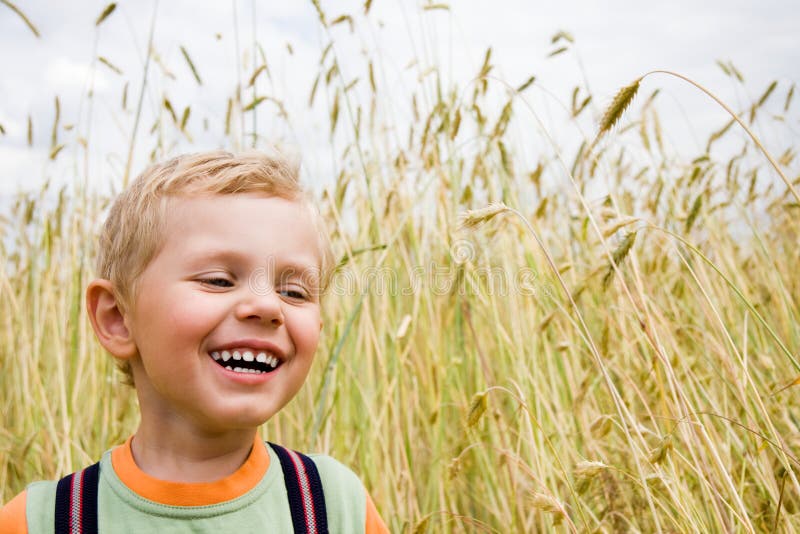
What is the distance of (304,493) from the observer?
908 mm

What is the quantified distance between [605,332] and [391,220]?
2.41ft

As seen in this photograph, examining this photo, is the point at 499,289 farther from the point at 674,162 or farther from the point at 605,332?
the point at 674,162

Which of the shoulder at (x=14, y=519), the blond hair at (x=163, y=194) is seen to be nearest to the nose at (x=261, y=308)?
the blond hair at (x=163, y=194)

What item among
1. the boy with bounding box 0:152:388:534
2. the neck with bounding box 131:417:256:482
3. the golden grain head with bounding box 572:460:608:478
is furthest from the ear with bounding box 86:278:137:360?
the golden grain head with bounding box 572:460:608:478

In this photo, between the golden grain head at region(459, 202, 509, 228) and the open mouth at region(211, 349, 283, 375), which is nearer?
the open mouth at region(211, 349, 283, 375)

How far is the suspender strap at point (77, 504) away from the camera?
0.83 metres

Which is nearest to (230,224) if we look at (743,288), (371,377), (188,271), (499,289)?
(188,271)

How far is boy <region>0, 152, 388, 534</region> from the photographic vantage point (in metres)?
0.80

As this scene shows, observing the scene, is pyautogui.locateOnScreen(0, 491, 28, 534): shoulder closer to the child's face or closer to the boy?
the boy

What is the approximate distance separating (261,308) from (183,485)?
0.76ft

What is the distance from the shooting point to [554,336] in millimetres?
1753

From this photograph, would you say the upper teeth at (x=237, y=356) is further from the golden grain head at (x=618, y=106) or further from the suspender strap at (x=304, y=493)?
the golden grain head at (x=618, y=106)

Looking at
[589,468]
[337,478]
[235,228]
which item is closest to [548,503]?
[589,468]

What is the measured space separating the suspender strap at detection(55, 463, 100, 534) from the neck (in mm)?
63
